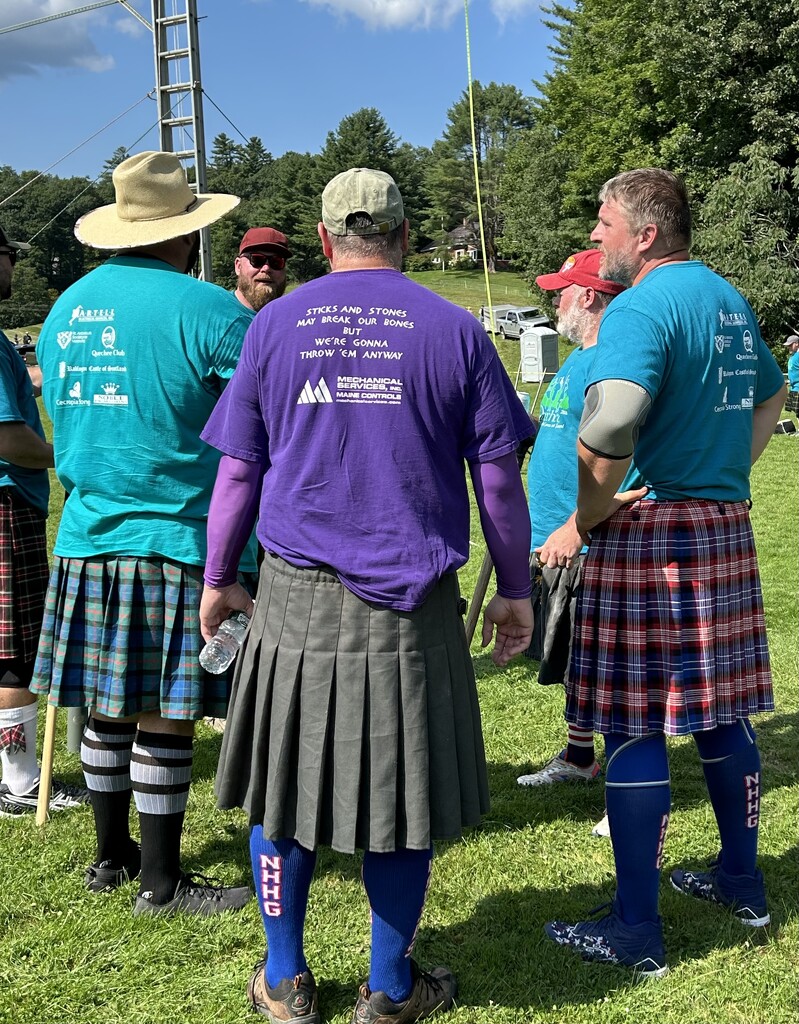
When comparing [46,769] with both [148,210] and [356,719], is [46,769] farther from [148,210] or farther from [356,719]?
[148,210]

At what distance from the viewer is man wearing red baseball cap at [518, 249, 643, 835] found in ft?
12.0

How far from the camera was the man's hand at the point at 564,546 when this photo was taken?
2791 mm

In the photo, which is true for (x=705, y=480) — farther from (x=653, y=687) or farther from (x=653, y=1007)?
(x=653, y=1007)

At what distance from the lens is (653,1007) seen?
8.43 ft

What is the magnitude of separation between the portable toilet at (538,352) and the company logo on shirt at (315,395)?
17.7 meters

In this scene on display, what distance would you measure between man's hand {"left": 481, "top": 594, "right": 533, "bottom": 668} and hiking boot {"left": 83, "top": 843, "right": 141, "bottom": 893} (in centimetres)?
155

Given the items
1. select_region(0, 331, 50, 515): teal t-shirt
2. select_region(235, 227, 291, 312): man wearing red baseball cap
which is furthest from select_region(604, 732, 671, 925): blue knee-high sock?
select_region(235, 227, 291, 312): man wearing red baseball cap

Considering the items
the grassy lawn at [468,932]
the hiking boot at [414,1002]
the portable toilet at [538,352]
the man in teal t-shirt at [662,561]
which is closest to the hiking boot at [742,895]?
the grassy lawn at [468,932]

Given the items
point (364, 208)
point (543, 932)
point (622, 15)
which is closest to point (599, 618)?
point (543, 932)

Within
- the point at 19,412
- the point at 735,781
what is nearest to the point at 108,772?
the point at 19,412

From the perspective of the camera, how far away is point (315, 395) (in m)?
2.18

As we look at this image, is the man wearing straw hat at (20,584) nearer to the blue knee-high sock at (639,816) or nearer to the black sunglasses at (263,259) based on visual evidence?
the black sunglasses at (263,259)

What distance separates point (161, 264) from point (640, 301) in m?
1.43

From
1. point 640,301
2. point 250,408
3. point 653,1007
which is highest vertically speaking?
point 640,301
